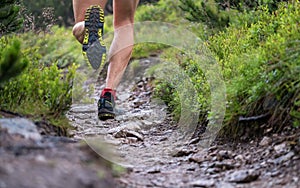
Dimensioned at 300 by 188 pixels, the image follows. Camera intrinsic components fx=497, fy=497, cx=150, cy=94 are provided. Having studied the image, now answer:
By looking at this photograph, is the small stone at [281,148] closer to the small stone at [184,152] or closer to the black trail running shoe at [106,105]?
the small stone at [184,152]

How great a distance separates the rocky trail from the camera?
1.74m

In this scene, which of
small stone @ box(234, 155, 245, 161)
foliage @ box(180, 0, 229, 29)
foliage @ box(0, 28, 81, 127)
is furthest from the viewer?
foliage @ box(180, 0, 229, 29)

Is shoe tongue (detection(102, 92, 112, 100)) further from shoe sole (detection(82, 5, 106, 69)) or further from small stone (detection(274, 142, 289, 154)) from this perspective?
small stone (detection(274, 142, 289, 154))

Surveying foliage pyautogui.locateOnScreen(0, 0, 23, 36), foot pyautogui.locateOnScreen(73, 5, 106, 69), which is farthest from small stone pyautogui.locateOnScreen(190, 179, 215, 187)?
foliage pyautogui.locateOnScreen(0, 0, 23, 36)

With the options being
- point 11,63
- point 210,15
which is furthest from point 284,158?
point 210,15

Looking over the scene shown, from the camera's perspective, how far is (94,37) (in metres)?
3.55

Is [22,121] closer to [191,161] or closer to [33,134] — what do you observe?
[33,134]

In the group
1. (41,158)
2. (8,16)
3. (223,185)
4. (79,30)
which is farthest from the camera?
Result: (8,16)

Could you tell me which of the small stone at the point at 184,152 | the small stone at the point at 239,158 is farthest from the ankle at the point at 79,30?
the small stone at the point at 239,158

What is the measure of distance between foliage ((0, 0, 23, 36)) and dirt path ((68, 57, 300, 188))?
0.92 m

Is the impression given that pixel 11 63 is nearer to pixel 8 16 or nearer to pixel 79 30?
pixel 79 30

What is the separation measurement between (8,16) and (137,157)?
160 cm

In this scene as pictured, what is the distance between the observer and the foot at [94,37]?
3.51 meters

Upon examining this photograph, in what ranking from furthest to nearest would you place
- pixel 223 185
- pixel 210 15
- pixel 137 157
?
pixel 210 15 < pixel 137 157 < pixel 223 185
